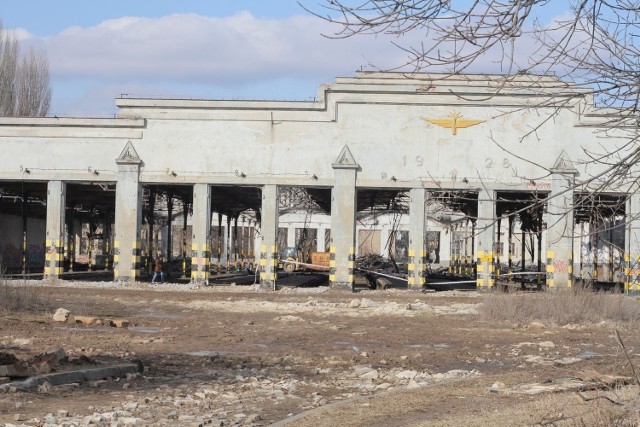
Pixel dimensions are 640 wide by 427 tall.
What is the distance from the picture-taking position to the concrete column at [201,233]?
4728 centimetres

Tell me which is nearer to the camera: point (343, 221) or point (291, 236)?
point (343, 221)

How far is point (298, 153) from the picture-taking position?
156 feet

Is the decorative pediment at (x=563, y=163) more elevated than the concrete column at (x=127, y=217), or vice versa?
the decorative pediment at (x=563, y=163)

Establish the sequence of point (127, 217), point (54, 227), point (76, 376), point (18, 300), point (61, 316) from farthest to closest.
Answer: point (54, 227) < point (127, 217) < point (18, 300) < point (61, 316) < point (76, 376)

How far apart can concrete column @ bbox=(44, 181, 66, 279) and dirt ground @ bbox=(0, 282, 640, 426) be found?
10.2 metres

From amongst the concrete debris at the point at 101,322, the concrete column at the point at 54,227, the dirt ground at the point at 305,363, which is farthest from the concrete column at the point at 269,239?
the concrete debris at the point at 101,322

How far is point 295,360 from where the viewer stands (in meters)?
20.9

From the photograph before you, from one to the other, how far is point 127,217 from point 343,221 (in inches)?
423

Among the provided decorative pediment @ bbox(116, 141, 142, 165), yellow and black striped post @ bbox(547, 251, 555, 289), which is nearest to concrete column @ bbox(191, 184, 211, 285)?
decorative pediment @ bbox(116, 141, 142, 165)

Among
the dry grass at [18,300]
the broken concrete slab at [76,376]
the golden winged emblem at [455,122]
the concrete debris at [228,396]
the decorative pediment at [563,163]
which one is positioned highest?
the golden winged emblem at [455,122]

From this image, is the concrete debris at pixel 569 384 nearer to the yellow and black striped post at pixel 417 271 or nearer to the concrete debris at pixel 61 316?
the concrete debris at pixel 61 316

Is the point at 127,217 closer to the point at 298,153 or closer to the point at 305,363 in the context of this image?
the point at 298,153

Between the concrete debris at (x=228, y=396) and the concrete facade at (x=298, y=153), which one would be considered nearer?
the concrete debris at (x=228, y=396)

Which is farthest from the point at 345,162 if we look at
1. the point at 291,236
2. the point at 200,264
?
the point at 291,236
